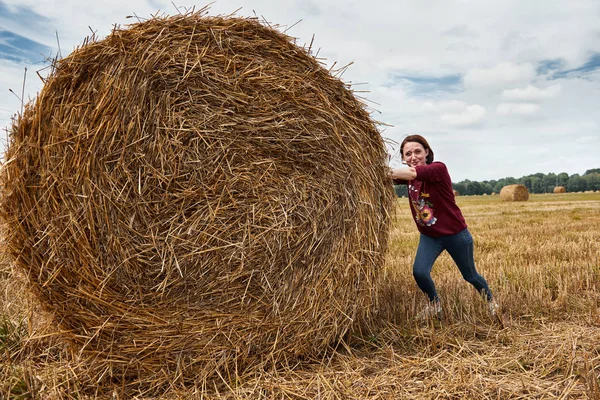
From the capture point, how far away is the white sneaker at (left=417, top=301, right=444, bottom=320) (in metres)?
3.35

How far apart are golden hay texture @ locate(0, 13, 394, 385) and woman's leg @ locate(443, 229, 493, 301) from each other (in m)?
0.98

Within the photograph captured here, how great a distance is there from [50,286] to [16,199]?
541 mm

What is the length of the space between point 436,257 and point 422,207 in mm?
412

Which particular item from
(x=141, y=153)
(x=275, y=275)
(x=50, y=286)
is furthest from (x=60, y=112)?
(x=275, y=275)

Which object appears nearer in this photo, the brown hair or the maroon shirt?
the maroon shirt

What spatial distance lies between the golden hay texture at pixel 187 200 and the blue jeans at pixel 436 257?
0.81 m

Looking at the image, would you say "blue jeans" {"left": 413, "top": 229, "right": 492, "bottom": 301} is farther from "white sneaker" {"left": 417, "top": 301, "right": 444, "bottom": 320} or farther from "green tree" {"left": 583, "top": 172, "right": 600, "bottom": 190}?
"green tree" {"left": 583, "top": 172, "right": 600, "bottom": 190}

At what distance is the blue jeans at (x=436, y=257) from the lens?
3440 millimetres

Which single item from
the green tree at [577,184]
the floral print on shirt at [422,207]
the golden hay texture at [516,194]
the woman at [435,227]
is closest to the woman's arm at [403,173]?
the woman at [435,227]

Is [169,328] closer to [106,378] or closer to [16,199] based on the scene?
[106,378]

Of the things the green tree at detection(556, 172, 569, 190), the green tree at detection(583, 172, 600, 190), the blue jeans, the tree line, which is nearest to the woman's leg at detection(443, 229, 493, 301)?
the blue jeans

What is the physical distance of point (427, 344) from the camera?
117 inches

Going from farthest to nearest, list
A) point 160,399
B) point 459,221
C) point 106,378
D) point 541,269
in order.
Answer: point 541,269, point 459,221, point 106,378, point 160,399

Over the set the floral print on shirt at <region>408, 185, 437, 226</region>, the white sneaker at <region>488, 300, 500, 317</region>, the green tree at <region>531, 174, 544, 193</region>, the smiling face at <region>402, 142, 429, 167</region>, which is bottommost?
the white sneaker at <region>488, 300, 500, 317</region>
